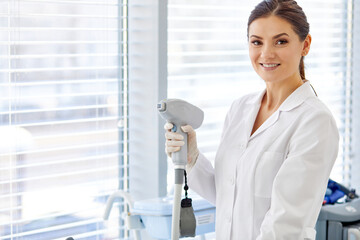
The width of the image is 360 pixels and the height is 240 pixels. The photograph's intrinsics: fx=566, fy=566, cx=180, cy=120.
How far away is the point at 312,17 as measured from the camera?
334 centimetres

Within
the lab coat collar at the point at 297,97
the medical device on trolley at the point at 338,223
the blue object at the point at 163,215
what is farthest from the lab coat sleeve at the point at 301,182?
the medical device on trolley at the point at 338,223

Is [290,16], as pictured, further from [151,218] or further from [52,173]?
[52,173]

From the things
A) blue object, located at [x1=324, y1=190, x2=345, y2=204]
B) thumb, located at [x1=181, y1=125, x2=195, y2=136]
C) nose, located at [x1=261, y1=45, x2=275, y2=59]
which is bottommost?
blue object, located at [x1=324, y1=190, x2=345, y2=204]

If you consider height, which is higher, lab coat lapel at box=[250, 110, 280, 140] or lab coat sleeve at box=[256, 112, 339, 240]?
lab coat lapel at box=[250, 110, 280, 140]

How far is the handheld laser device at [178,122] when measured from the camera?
173 cm

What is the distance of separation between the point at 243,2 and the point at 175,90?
2.12 feet

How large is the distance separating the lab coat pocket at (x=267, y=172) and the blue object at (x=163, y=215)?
556 millimetres

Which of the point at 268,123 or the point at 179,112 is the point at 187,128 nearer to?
the point at 179,112

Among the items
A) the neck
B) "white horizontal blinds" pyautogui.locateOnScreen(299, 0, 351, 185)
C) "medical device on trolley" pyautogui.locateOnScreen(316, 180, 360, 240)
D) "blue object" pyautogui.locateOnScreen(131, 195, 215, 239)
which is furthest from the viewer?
"white horizontal blinds" pyautogui.locateOnScreen(299, 0, 351, 185)

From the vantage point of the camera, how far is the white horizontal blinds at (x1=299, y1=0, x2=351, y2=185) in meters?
3.38

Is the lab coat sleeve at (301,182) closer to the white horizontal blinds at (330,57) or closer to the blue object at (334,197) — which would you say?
the blue object at (334,197)

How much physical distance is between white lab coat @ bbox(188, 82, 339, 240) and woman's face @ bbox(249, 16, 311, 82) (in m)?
0.09

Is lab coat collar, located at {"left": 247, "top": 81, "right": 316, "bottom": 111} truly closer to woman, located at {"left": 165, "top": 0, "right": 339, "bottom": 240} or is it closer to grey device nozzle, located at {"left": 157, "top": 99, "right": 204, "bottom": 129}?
woman, located at {"left": 165, "top": 0, "right": 339, "bottom": 240}

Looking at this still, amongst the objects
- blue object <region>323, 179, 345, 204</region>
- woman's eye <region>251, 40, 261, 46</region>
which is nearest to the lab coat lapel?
woman's eye <region>251, 40, 261, 46</region>
